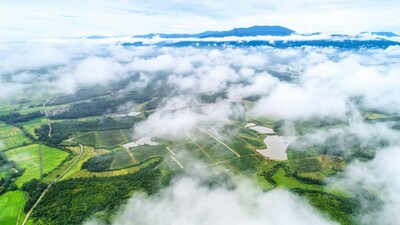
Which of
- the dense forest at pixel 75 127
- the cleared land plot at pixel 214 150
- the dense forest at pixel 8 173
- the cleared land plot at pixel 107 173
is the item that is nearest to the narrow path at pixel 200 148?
the cleared land plot at pixel 214 150

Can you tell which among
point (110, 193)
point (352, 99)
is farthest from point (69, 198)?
point (352, 99)

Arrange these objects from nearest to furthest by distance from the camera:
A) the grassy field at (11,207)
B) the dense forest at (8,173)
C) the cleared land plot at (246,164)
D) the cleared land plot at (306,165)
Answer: the grassy field at (11,207) < the dense forest at (8,173) < the cleared land plot at (246,164) < the cleared land plot at (306,165)

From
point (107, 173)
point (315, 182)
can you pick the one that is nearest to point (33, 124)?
point (107, 173)

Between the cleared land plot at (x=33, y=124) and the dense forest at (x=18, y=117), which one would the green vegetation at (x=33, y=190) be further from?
the dense forest at (x=18, y=117)

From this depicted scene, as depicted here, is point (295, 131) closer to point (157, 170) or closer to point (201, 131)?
point (201, 131)

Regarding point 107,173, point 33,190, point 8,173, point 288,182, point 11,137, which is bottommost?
point 11,137

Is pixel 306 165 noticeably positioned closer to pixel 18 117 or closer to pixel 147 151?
pixel 147 151
